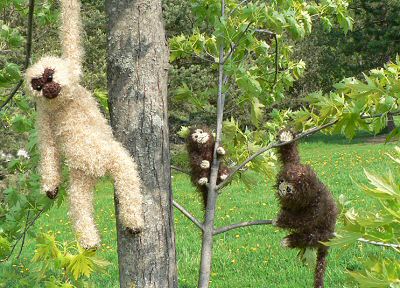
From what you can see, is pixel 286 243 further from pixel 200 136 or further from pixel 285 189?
pixel 200 136

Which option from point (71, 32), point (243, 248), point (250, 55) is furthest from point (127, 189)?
point (243, 248)

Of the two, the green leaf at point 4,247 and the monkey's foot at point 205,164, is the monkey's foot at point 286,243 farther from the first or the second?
the green leaf at point 4,247

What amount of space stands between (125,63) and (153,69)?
0.09m

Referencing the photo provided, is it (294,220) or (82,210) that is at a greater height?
(82,210)

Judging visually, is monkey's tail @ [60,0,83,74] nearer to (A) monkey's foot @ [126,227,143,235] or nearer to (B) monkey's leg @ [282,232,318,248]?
(A) monkey's foot @ [126,227,143,235]

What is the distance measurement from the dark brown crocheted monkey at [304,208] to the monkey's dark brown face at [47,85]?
839 mm

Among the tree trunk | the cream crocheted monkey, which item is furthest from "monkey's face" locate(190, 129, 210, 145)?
the cream crocheted monkey

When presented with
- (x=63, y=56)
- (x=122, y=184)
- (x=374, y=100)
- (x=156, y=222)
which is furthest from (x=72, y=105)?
(x=374, y=100)

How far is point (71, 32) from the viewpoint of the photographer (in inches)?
61.1

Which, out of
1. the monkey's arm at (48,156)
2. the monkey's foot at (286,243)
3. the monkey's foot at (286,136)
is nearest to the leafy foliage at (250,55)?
the monkey's foot at (286,136)

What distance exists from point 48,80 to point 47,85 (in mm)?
17

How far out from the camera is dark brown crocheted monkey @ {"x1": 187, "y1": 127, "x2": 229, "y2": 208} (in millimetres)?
2020

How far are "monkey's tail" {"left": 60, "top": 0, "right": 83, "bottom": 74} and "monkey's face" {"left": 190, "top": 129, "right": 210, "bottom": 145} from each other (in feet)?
2.07

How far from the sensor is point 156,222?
1.59 metres
